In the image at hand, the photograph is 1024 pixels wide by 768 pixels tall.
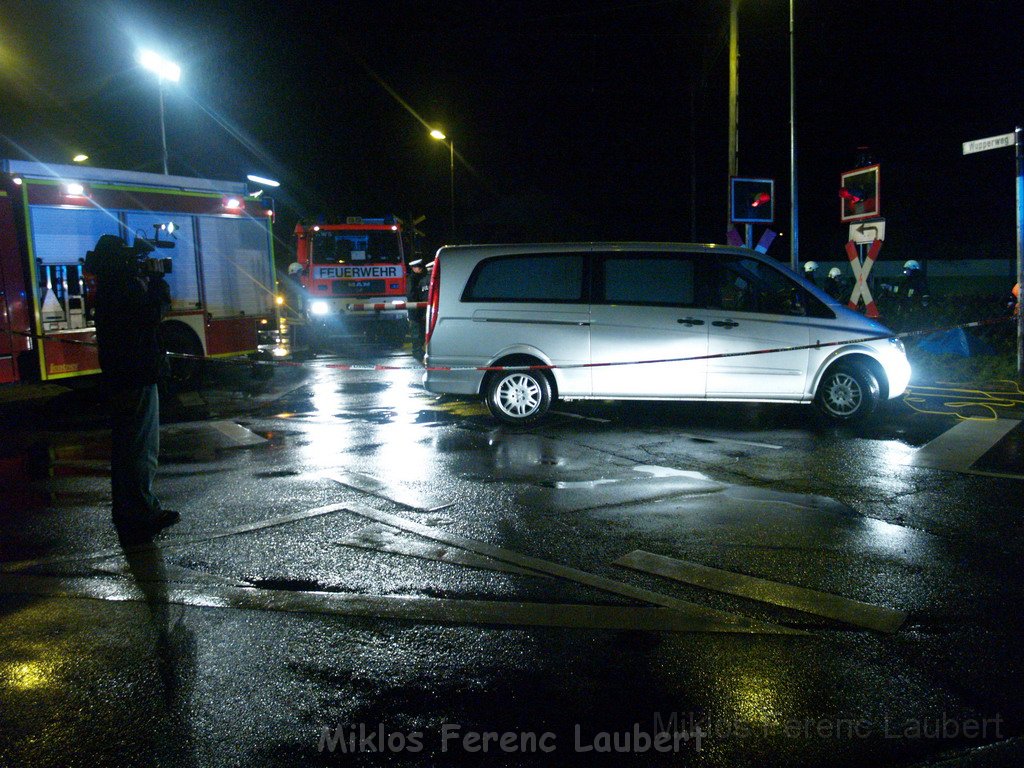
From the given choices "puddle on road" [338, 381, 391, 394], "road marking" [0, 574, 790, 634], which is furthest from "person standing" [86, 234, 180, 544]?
"puddle on road" [338, 381, 391, 394]

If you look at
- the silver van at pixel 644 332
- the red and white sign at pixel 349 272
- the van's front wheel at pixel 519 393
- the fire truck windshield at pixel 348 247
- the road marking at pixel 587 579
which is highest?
the fire truck windshield at pixel 348 247

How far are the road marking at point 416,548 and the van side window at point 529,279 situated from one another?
440cm

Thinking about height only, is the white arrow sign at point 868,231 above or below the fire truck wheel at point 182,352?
above

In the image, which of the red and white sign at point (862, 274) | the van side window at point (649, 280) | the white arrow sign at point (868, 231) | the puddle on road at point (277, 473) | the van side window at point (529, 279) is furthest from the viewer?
the white arrow sign at point (868, 231)

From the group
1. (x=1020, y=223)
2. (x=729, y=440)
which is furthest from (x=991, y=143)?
(x=729, y=440)

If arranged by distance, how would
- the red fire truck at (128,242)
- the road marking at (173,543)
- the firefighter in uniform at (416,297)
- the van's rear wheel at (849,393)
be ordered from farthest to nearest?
the firefighter in uniform at (416,297) < the red fire truck at (128,242) < the van's rear wheel at (849,393) < the road marking at (173,543)

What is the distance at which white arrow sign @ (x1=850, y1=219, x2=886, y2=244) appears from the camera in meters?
13.2

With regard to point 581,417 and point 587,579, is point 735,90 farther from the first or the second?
point 587,579

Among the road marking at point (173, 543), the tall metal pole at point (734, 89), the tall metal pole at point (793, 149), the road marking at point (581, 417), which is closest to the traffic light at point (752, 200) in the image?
the tall metal pole at point (734, 89)

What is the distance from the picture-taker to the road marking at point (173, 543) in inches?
207

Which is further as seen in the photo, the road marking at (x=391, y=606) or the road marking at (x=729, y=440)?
the road marking at (x=729, y=440)

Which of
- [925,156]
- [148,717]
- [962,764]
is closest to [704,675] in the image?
[962,764]

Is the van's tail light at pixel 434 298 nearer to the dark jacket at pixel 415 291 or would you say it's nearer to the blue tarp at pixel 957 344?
the blue tarp at pixel 957 344

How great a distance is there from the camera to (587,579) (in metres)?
4.72
